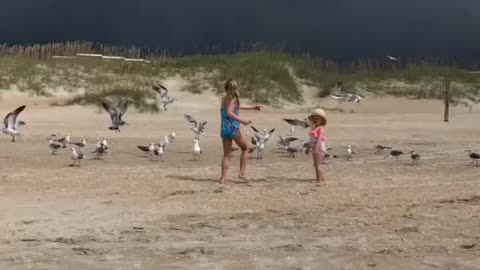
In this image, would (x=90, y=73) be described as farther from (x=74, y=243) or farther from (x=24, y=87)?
(x=74, y=243)

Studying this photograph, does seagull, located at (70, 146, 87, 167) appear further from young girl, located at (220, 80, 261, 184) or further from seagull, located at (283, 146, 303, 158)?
seagull, located at (283, 146, 303, 158)

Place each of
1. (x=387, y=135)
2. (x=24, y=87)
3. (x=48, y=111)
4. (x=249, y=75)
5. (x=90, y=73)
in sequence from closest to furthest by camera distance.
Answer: (x=387, y=135), (x=48, y=111), (x=24, y=87), (x=90, y=73), (x=249, y=75)

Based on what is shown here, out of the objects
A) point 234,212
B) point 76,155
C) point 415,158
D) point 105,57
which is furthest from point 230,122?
point 105,57

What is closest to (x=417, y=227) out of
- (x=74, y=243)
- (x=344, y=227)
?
(x=344, y=227)

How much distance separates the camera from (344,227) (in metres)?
8.69

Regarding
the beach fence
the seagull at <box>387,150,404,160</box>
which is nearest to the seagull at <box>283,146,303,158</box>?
the seagull at <box>387,150,404,160</box>

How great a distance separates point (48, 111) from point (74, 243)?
2087 cm

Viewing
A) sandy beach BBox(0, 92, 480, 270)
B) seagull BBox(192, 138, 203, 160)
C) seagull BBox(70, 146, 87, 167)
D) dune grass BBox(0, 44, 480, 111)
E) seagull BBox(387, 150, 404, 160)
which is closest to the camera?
sandy beach BBox(0, 92, 480, 270)

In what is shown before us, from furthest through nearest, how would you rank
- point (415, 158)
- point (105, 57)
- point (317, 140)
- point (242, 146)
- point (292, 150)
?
1. point (105, 57)
2. point (292, 150)
3. point (415, 158)
4. point (317, 140)
5. point (242, 146)

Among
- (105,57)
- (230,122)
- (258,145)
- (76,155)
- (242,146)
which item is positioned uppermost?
(105,57)

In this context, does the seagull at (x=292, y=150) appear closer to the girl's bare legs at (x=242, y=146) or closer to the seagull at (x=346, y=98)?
the girl's bare legs at (x=242, y=146)

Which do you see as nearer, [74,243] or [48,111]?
[74,243]

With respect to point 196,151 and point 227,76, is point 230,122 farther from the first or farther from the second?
point 227,76

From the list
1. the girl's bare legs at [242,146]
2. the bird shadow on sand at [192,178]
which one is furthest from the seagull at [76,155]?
the girl's bare legs at [242,146]
